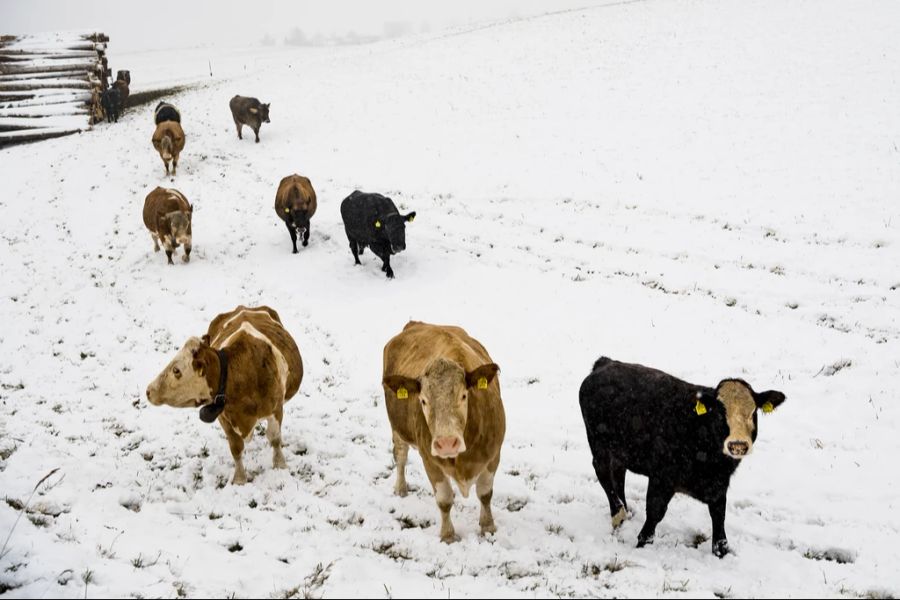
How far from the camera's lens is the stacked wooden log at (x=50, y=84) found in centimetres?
2941

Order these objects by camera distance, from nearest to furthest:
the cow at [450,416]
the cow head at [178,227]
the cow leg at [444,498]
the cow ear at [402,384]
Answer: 1. the cow at [450,416]
2. the cow ear at [402,384]
3. the cow leg at [444,498]
4. the cow head at [178,227]

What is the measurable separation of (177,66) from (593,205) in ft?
199

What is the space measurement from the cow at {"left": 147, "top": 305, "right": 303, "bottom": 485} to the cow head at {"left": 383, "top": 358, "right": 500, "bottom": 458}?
2216mm

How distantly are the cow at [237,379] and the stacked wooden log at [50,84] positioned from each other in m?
29.9

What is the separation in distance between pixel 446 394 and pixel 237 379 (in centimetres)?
296

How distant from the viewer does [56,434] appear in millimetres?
7621

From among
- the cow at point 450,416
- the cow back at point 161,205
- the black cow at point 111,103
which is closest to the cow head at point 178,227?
the cow back at point 161,205

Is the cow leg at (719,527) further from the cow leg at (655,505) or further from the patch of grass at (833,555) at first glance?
the patch of grass at (833,555)

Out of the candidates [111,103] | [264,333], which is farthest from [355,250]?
[111,103]

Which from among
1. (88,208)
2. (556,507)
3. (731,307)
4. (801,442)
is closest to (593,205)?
(731,307)

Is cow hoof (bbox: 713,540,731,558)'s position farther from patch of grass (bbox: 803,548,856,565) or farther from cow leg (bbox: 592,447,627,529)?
cow leg (bbox: 592,447,627,529)

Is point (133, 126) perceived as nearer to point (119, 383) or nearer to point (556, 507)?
point (119, 383)

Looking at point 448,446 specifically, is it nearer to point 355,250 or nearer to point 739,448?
point 739,448

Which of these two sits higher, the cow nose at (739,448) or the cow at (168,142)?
the cow at (168,142)
